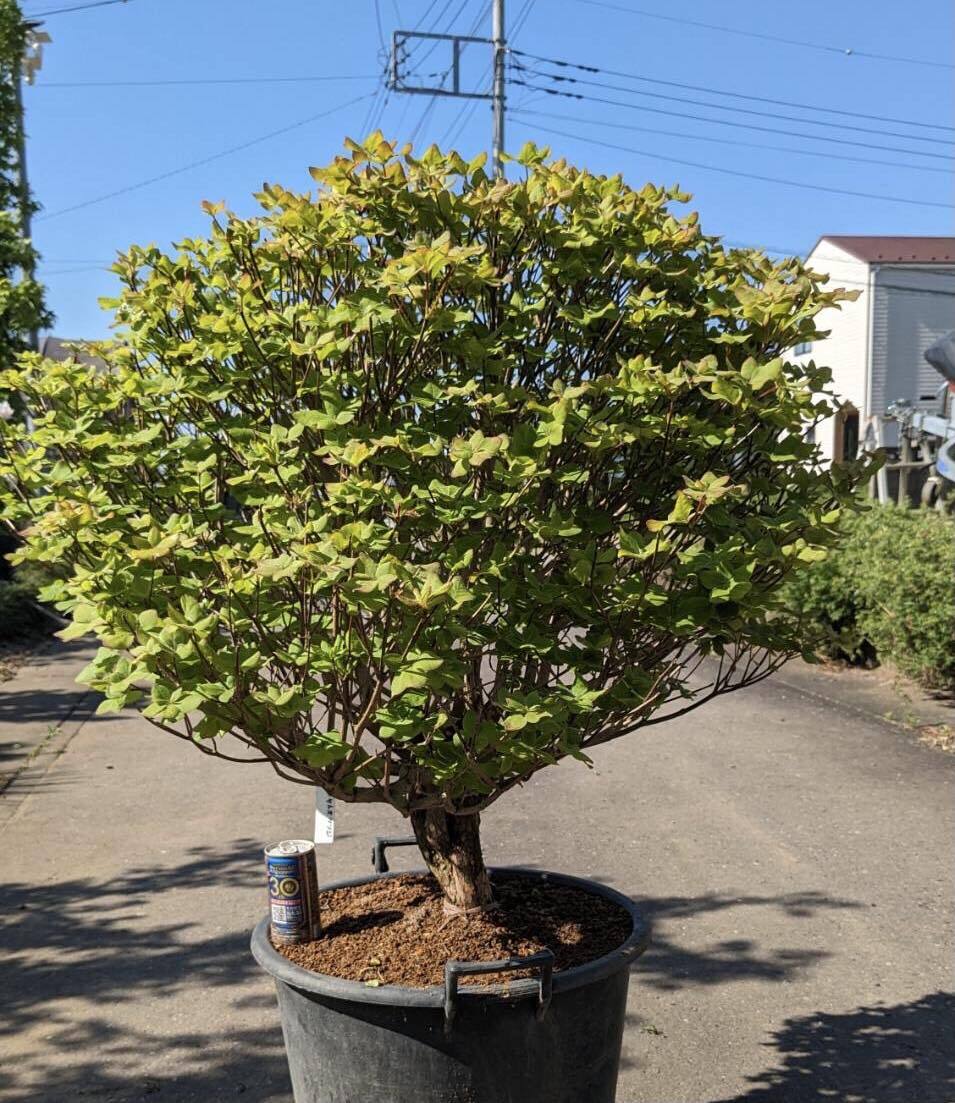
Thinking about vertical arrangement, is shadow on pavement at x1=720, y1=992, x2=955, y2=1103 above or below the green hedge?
below

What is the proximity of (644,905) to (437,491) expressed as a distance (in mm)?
3384

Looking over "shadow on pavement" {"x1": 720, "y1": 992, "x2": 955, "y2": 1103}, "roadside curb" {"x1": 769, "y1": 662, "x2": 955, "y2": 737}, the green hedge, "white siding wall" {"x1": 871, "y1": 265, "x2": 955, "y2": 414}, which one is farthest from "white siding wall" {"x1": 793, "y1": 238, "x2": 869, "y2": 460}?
"shadow on pavement" {"x1": 720, "y1": 992, "x2": 955, "y2": 1103}

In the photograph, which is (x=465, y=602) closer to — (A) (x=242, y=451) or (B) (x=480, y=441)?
(B) (x=480, y=441)

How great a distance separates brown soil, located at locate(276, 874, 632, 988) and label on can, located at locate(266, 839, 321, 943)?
0.04 m

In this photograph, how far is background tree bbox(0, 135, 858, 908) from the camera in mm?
2330

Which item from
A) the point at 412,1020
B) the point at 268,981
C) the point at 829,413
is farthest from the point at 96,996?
the point at 829,413

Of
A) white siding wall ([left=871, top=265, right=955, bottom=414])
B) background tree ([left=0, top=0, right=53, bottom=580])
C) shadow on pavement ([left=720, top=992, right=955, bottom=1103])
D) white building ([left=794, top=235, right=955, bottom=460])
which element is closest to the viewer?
shadow on pavement ([left=720, top=992, right=955, bottom=1103])

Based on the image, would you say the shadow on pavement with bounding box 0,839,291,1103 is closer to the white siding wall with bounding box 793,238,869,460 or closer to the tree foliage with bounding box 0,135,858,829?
the tree foliage with bounding box 0,135,858,829

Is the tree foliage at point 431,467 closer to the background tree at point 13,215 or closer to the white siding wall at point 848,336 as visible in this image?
the background tree at point 13,215

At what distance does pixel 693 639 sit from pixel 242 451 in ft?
3.84

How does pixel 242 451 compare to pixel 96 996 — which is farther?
pixel 96 996

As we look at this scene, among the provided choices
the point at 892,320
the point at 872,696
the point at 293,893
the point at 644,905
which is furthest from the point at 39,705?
the point at 892,320

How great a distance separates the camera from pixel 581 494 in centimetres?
269

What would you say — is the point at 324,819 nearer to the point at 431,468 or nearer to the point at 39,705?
the point at 431,468
